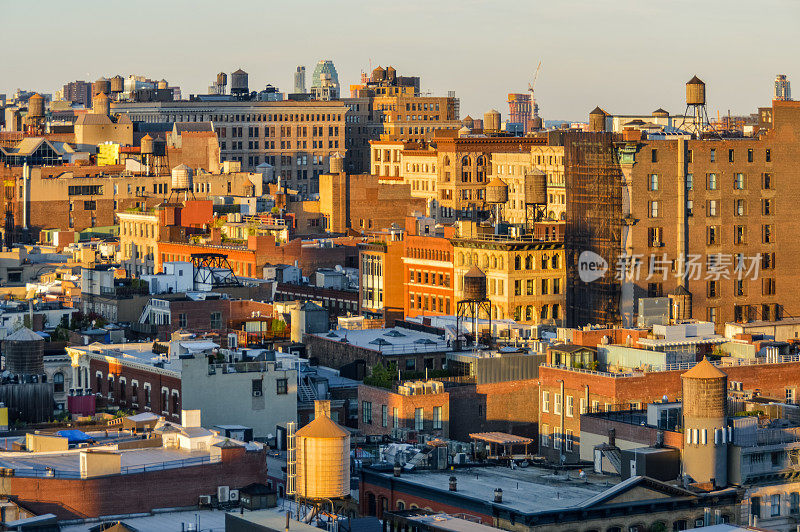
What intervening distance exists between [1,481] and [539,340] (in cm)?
5730

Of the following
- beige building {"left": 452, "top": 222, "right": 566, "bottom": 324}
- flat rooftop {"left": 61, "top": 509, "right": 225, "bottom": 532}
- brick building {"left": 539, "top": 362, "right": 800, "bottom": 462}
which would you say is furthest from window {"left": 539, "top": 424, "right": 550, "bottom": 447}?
beige building {"left": 452, "top": 222, "right": 566, "bottom": 324}

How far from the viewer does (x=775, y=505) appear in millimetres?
102125

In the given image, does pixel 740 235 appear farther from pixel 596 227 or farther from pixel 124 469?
pixel 124 469

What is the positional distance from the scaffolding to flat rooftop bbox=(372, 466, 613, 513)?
8093 cm

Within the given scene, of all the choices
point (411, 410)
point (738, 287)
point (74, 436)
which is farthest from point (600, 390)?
point (738, 287)

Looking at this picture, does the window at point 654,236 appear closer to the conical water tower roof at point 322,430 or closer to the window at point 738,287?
the window at point 738,287

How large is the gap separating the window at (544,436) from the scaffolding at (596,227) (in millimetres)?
54542

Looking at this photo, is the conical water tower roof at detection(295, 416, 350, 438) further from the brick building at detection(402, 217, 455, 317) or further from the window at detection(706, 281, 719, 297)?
the window at detection(706, 281, 719, 297)

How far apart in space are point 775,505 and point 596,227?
84.4 m

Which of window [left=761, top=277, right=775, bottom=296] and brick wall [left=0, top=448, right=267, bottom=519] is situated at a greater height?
window [left=761, top=277, right=775, bottom=296]

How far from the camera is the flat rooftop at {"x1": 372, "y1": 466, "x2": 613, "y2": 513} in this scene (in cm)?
9125

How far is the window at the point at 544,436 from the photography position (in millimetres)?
125312

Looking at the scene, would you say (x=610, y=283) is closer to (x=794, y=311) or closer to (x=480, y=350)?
(x=794, y=311)

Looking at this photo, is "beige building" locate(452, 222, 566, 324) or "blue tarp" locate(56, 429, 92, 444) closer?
"blue tarp" locate(56, 429, 92, 444)
